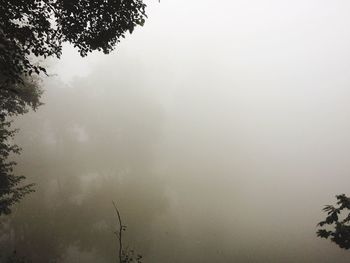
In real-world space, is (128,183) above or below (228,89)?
below

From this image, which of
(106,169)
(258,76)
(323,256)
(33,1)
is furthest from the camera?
(258,76)

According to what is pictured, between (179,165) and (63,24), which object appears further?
(179,165)

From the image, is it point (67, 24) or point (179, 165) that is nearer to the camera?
point (67, 24)

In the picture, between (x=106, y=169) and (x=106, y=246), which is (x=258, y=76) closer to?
(x=106, y=169)

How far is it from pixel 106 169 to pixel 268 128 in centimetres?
3654

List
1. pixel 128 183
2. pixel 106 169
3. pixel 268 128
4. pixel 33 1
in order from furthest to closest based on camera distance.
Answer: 1. pixel 268 128
2. pixel 106 169
3. pixel 128 183
4. pixel 33 1

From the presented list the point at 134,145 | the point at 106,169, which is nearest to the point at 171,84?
the point at 134,145

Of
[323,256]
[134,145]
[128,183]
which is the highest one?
[134,145]

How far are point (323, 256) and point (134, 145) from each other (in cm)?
2748

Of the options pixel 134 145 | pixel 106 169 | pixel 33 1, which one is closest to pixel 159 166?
pixel 134 145

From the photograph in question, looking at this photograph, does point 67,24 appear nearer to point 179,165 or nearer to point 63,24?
point 63,24

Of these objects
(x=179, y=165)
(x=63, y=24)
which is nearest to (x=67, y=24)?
(x=63, y=24)

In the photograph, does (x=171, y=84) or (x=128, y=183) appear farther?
(x=171, y=84)

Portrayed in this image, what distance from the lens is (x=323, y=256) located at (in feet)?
58.7
